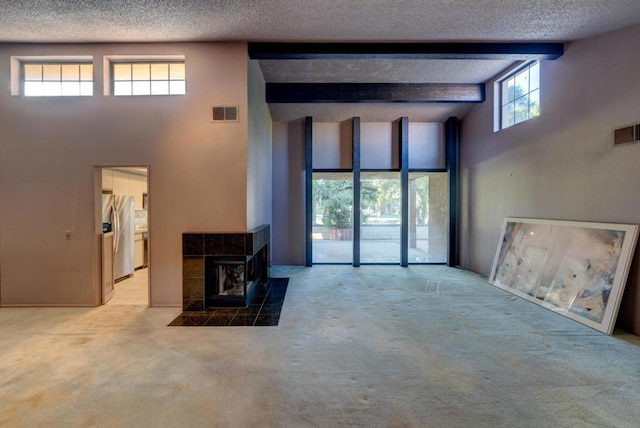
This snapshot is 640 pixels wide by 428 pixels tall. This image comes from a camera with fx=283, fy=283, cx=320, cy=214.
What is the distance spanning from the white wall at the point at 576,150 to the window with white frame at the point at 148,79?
5676mm

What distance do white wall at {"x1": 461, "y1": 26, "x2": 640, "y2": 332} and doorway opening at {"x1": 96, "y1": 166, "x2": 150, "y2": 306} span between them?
614 centimetres

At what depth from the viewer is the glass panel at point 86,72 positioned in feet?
13.8

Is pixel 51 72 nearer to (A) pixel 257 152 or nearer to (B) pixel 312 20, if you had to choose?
(A) pixel 257 152

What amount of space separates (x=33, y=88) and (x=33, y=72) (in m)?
0.23

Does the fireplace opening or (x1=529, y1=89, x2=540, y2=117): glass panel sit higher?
(x1=529, y1=89, x2=540, y2=117): glass panel

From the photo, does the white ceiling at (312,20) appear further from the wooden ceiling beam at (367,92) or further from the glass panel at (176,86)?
the wooden ceiling beam at (367,92)

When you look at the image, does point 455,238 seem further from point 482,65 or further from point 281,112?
point 281,112

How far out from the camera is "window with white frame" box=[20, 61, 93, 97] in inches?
166

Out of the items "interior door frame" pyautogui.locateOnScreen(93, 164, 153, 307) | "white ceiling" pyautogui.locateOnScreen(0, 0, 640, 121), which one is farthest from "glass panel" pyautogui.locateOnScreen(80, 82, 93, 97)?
"interior door frame" pyautogui.locateOnScreen(93, 164, 153, 307)

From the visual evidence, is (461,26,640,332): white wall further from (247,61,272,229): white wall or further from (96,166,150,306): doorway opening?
(96,166,150,306): doorway opening

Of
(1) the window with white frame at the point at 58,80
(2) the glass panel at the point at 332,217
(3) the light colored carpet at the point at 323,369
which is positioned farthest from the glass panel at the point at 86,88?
(2) the glass panel at the point at 332,217

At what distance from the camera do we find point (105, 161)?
411cm

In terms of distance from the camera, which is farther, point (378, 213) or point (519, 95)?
point (378, 213)

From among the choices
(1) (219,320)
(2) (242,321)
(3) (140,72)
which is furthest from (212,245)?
(3) (140,72)
